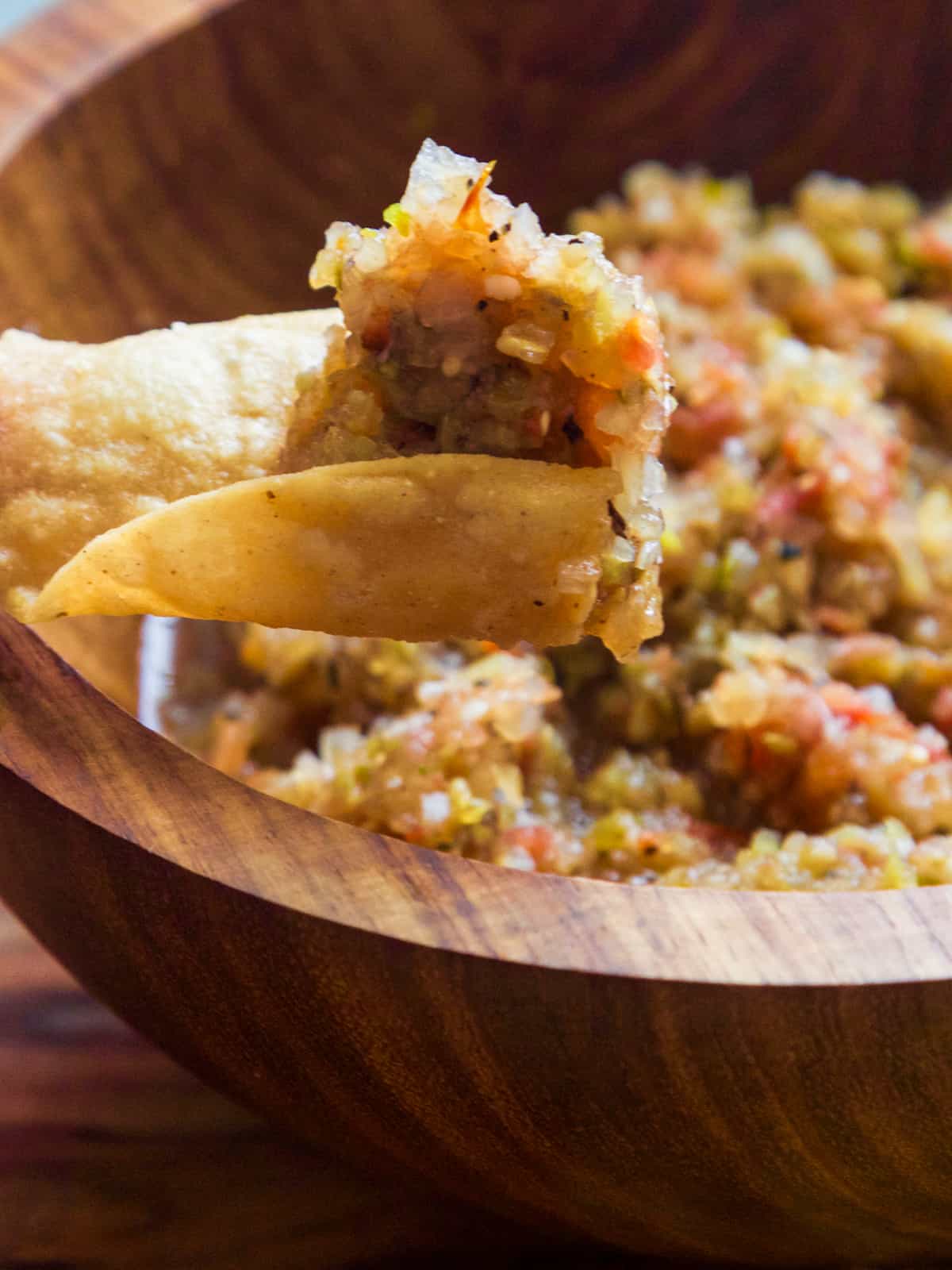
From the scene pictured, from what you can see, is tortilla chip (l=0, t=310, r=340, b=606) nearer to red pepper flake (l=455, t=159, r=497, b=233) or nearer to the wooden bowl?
the wooden bowl

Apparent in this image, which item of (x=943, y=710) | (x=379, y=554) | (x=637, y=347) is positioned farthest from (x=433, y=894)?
(x=943, y=710)

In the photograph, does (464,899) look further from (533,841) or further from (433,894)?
(533,841)

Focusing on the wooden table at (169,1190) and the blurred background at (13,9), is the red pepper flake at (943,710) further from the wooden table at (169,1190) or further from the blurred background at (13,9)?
the blurred background at (13,9)

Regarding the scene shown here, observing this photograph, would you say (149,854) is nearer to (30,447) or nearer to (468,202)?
(30,447)

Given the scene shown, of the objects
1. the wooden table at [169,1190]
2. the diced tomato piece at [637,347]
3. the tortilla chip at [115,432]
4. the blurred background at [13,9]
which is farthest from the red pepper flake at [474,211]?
the blurred background at [13,9]

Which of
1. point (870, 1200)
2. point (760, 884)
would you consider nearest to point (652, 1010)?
point (870, 1200)

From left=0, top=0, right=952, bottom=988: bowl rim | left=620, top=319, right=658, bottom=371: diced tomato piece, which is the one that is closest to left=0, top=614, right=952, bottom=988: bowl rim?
left=0, top=0, right=952, bottom=988: bowl rim
